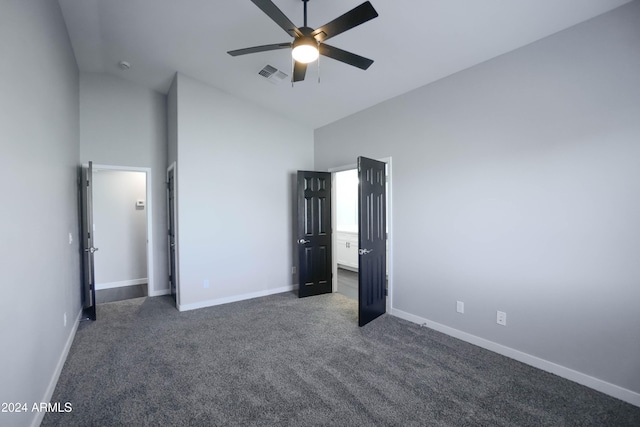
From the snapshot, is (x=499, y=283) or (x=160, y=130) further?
(x=160, y=130)

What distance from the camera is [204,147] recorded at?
4027mm

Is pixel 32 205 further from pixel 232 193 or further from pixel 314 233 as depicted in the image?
pixel 314 233

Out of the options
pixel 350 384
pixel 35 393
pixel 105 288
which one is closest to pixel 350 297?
pixel 350 384

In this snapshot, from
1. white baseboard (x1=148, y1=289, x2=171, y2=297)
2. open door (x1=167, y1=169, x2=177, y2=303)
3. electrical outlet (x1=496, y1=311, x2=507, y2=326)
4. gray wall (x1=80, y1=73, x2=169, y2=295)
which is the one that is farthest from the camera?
white baseboard (x1=148, y1=289, x2=171, y2=297)

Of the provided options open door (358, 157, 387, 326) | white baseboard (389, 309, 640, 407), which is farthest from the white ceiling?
white baseboard (389, 309, 640, 407)

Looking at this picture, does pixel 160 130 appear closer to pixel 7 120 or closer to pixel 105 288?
pixel 105 288

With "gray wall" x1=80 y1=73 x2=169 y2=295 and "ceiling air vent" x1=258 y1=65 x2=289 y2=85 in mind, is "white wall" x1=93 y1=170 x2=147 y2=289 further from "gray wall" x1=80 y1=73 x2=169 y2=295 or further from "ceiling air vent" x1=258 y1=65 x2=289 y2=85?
"ceiling air vent" x1=258 y1=65 x2=289 y2=85

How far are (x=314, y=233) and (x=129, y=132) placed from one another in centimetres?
328

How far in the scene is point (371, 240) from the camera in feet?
11.2

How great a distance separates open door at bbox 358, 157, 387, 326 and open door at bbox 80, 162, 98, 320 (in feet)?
11.0

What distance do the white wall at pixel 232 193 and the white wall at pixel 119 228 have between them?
74.9 inches

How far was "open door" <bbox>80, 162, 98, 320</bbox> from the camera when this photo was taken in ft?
11.9

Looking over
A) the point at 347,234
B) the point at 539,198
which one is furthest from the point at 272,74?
the point at 347,234

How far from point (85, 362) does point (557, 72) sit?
4.78m
